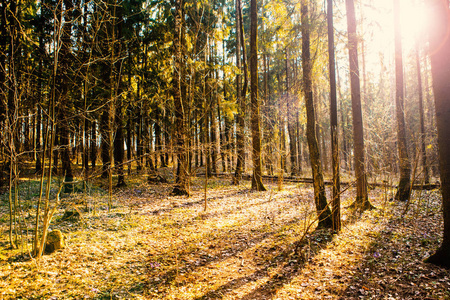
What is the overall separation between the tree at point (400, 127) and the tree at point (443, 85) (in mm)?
5738

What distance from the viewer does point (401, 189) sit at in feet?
30.4

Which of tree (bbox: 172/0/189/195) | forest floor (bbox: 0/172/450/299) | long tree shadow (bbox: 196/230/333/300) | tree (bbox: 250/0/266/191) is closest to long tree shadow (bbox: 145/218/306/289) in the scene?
forest floor (bbox: 0/172/450/299)

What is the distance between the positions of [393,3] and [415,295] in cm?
1151

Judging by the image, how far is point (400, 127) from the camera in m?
9.50

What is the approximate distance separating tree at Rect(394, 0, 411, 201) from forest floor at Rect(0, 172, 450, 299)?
137cm

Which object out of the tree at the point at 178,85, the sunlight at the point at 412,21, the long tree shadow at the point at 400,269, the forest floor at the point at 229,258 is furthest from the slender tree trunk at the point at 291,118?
the long tree shadow at the point at 400,269

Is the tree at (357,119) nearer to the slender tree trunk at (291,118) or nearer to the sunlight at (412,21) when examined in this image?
the sunlight at (412,21)

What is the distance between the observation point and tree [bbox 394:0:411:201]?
362 inches

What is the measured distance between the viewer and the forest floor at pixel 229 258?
3.74 metres

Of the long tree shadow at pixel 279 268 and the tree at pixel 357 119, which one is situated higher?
the tree at pixel 357 119

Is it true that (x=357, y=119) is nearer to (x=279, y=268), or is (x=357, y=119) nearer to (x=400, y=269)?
(x=400, y=269)

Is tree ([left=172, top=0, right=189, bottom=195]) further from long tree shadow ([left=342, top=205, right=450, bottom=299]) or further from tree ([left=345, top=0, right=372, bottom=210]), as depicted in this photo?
long tree shadow ([left=342, top=205, right=450, bottom=299])

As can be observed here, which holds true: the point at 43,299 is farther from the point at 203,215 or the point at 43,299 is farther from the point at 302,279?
the point at 203,215

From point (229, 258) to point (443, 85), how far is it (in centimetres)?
516
